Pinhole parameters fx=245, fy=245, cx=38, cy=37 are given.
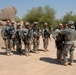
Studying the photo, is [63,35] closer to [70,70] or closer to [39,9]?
[70,70]

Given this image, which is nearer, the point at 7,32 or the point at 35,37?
the point at 7,32

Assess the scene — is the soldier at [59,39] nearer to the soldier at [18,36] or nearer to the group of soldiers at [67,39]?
the group of soldiers at [67,39]

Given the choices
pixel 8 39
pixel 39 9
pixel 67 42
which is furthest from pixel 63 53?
pixel 39 9

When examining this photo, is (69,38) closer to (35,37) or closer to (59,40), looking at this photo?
(59,40)

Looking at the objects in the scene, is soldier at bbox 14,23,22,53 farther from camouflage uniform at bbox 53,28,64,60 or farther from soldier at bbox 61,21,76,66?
soldier at bbox 61,21,76,66

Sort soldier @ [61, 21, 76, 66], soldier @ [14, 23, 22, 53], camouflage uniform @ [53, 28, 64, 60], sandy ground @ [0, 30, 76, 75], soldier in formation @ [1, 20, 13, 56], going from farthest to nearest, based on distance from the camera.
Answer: soldier @ [14, 23, 22, 53] < soldier in formation @ [1, 20, 13, 56] < camouflage uniform @ [53, 28, 64, 60] < soldier @ [61, 21, 76, 66] < sandy ground @ [0, 30, 76, 75]

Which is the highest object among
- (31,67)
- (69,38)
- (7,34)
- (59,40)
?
(7,34)

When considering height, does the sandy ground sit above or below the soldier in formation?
below

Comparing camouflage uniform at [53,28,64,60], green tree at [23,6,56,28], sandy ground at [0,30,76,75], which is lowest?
sandy ground at [0,30,76,75]

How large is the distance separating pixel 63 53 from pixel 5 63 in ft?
7.77

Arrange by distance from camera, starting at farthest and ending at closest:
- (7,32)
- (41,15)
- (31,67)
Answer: (41,15) → (7,32) → (31,67)

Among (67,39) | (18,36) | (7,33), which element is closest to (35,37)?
(18,36)

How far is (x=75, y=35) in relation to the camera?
9711mm

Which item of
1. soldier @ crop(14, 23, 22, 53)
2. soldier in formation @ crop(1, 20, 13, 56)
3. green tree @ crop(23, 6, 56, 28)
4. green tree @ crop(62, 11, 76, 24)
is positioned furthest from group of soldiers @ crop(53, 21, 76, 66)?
green tree @ crop(62, 11, 76, 24)
